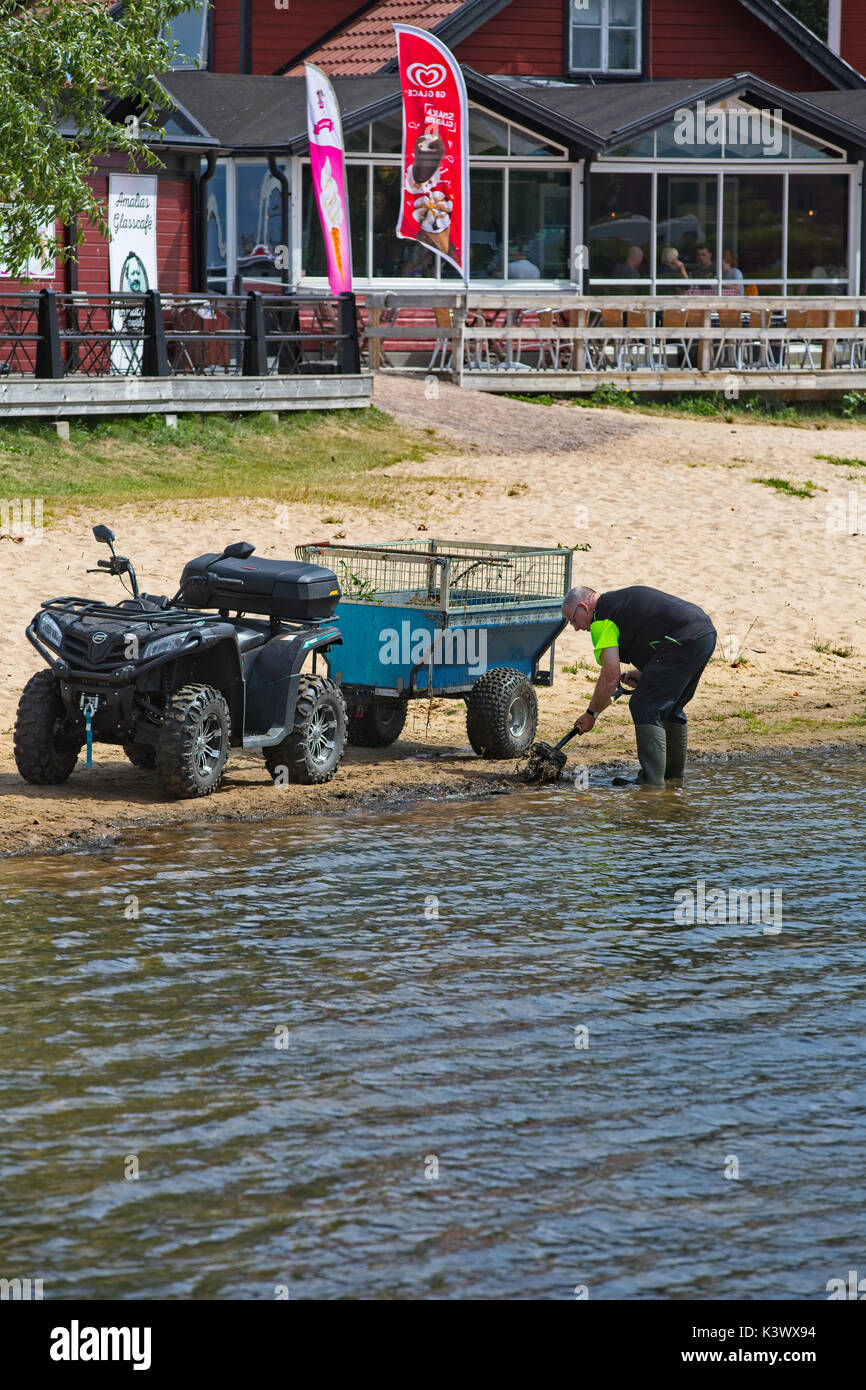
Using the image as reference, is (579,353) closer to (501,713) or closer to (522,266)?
(522,266)

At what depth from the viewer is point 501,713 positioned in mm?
12141

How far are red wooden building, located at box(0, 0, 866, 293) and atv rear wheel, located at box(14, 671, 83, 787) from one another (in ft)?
55.3

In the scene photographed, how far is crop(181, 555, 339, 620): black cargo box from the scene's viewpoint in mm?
11000

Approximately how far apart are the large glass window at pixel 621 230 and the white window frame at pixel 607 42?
3765 mm

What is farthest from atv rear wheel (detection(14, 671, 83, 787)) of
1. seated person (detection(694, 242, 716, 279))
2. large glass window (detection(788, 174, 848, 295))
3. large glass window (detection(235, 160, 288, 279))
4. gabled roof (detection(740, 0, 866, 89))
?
gabled roof (detection(740, 0, 866, 89))

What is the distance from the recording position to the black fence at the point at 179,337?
20688mm

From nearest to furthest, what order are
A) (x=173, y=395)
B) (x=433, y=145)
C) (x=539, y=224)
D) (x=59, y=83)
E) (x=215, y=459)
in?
(x=59, y=83) < (x=215, y=459) < (x=173, y=395) < (x=433, y=145) < (x=539, y=224)

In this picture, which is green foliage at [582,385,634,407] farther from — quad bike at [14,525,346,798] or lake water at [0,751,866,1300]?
lake water at [0,751,866,1300]

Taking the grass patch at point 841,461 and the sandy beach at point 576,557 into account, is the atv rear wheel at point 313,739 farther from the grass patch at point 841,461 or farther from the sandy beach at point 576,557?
the grass patch at point 841,461

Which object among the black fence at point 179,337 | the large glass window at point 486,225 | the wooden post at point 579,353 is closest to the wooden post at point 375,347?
the black fence at point 179,337

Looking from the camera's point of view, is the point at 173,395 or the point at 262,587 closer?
the point at 262,587

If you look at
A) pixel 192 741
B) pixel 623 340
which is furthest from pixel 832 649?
pixel 623 340

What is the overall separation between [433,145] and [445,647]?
55.9 feet

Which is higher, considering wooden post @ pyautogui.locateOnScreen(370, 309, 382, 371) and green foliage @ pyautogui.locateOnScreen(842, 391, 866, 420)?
wooden post @ pyautogui.locateOnScreen(370, 309, 382, 371)
